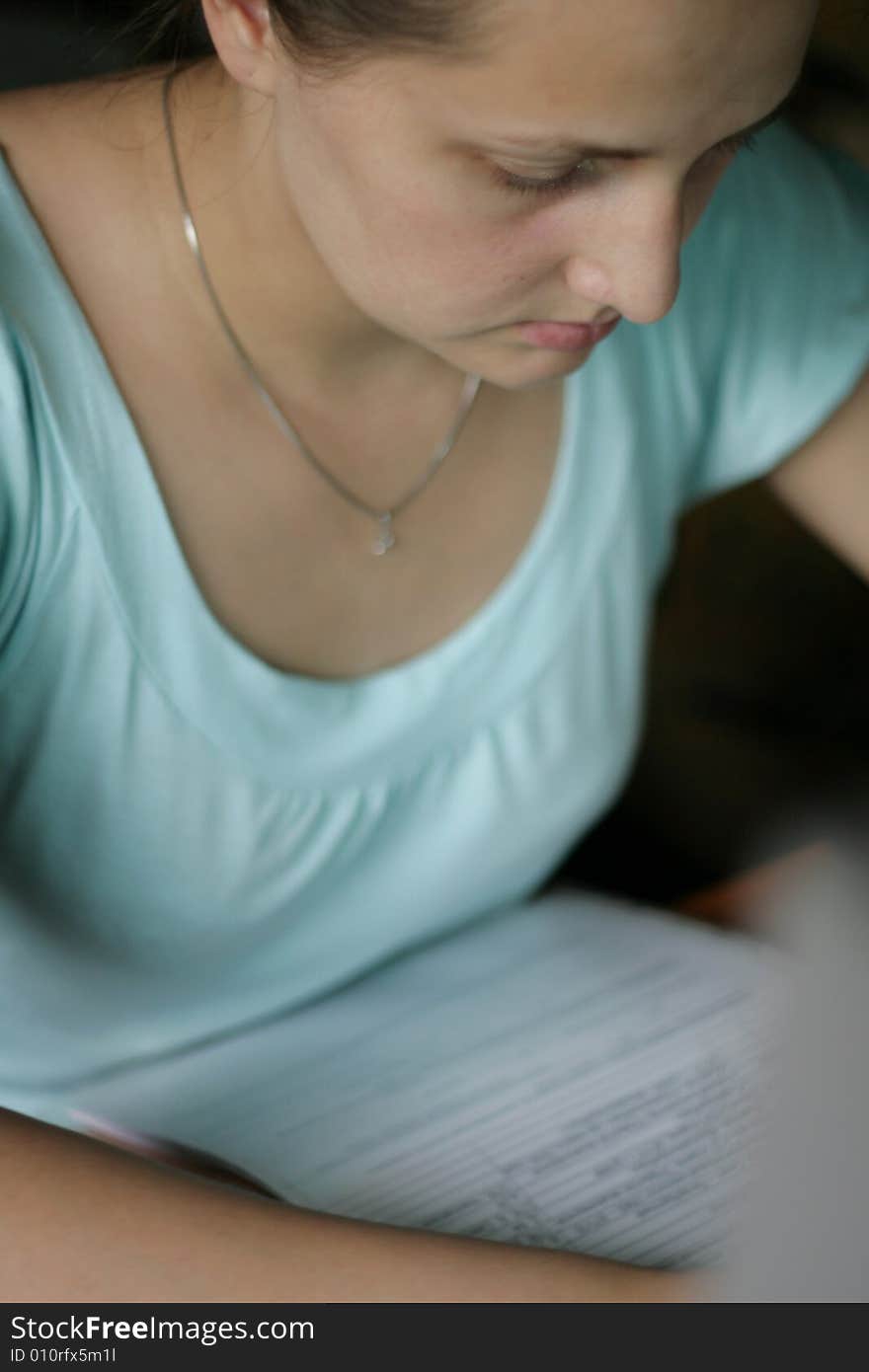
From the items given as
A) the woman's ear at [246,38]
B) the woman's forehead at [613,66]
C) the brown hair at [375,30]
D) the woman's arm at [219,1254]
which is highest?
the woman's ear at [246,38]

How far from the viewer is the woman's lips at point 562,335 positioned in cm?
68

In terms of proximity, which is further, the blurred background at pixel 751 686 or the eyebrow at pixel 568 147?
the blurred background at pixel 751 686

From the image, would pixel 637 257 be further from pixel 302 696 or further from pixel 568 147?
pixel 302 696

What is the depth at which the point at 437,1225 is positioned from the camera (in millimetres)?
703

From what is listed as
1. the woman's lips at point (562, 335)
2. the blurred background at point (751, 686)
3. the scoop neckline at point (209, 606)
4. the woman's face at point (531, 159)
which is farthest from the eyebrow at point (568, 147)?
the blurred background at point (751, 686)

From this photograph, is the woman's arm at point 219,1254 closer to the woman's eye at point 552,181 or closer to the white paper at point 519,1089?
the white paper at point 519,1089

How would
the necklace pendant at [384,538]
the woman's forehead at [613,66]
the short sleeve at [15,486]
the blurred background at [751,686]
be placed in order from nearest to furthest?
the woman's forehead at [613,66], the short sleeve at [15,486], the necklace pendant at [384,538], the blurred background at [751,686]

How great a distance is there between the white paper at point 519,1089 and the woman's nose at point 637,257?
0.93 feet

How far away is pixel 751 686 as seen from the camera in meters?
1.62

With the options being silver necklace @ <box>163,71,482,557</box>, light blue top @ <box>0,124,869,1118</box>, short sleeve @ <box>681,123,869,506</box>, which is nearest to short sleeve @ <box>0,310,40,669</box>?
light blue top @ <box>0,124,869,1118</box>

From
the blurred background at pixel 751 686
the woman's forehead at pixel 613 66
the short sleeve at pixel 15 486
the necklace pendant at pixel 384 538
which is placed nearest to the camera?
the woman's forehead at pixel 613 66

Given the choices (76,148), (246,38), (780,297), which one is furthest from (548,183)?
(780,297)
